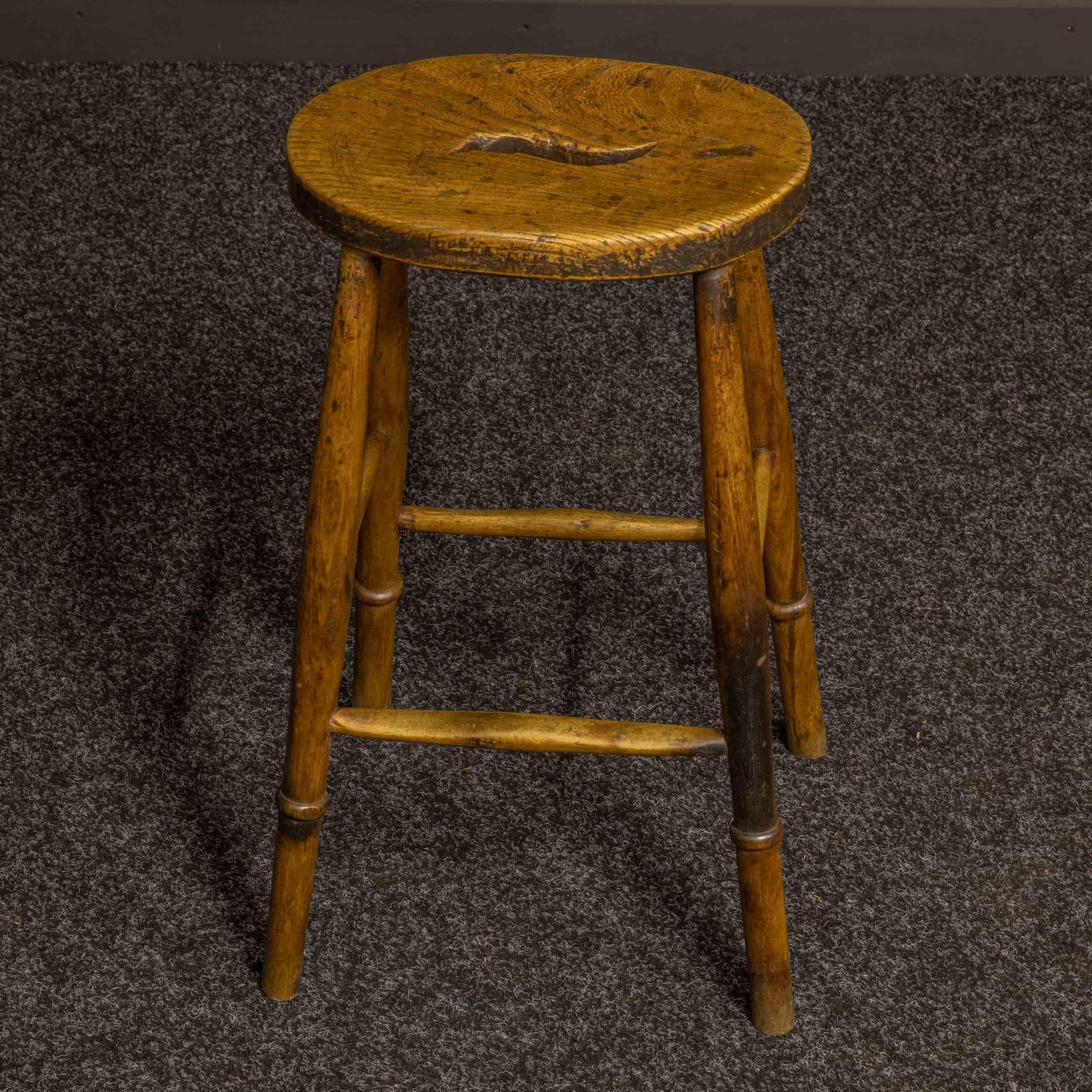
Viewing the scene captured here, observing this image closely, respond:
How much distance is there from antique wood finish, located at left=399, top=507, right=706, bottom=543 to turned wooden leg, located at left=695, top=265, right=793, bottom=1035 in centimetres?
20

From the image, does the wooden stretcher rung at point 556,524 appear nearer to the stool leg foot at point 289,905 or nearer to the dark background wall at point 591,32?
the stool leg foot at point 289,905

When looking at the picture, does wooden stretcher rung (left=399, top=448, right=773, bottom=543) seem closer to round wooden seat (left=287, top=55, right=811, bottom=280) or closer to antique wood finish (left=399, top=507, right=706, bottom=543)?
antique wood finish (left=399, top=507, right=706, bottom=543)

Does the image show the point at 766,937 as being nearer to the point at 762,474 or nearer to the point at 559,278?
the point at 762,474

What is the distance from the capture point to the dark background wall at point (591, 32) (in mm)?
2266

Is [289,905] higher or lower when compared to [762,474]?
lower

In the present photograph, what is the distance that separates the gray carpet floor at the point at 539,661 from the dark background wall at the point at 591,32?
1.00ft

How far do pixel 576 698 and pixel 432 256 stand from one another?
1.89ft

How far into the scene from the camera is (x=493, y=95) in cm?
100

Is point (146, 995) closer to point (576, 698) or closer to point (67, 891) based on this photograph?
point (67, 891)

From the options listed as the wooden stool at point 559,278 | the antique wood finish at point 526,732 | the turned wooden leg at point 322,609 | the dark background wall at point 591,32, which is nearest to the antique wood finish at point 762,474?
the wooden stool at point 559,278

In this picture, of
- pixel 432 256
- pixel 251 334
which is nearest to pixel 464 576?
pixel 251 334

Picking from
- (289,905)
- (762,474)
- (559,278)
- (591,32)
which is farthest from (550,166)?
(591,32)

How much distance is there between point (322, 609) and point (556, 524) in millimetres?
267

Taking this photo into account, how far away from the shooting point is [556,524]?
1182 mm
